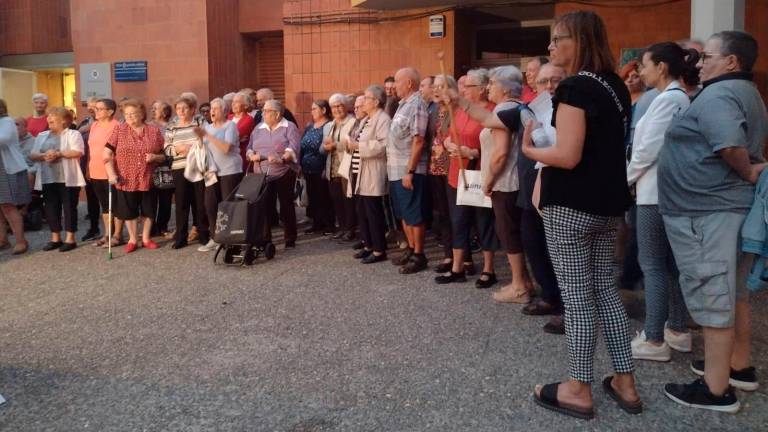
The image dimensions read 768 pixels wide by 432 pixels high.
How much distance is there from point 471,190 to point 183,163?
3.87 m

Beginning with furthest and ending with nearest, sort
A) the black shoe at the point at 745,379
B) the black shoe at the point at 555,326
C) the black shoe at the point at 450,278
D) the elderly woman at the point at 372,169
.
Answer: the elderly woman at the point at 372,169, the black shoe at the point at 450,278, the black shoe at the point at 555,326, the black shoe at the point at 745,379

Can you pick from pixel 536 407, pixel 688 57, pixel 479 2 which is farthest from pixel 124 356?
pixel 479 2

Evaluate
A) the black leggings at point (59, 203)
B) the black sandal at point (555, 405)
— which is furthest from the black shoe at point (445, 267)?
the black leggings at point (59, 203)

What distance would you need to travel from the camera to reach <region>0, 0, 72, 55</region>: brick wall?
56.8 feet

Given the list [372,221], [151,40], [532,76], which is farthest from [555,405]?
[151,40]

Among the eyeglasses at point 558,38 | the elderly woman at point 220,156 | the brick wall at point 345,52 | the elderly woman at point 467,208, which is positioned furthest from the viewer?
the brick wall at point 345,52

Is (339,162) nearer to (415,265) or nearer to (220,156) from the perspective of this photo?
(220,156)

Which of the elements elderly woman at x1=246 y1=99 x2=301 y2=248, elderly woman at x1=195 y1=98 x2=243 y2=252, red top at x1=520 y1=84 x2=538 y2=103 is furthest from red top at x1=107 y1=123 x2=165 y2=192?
red top at x1=520 y1=84 x2=538 y2=103

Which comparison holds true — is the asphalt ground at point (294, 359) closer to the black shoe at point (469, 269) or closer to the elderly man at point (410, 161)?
the black shoe at point (469, 269)

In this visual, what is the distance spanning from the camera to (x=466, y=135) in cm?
570

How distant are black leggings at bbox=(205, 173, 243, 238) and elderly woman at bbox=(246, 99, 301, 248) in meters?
0.33

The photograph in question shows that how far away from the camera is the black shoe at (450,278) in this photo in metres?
6.00

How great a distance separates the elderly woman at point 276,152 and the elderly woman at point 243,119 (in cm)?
39

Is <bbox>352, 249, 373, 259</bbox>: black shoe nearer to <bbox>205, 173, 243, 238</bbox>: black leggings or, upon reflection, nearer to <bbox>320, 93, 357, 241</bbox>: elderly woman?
<bbox>320, 93, 357, 241</bbox>: elderly woman
